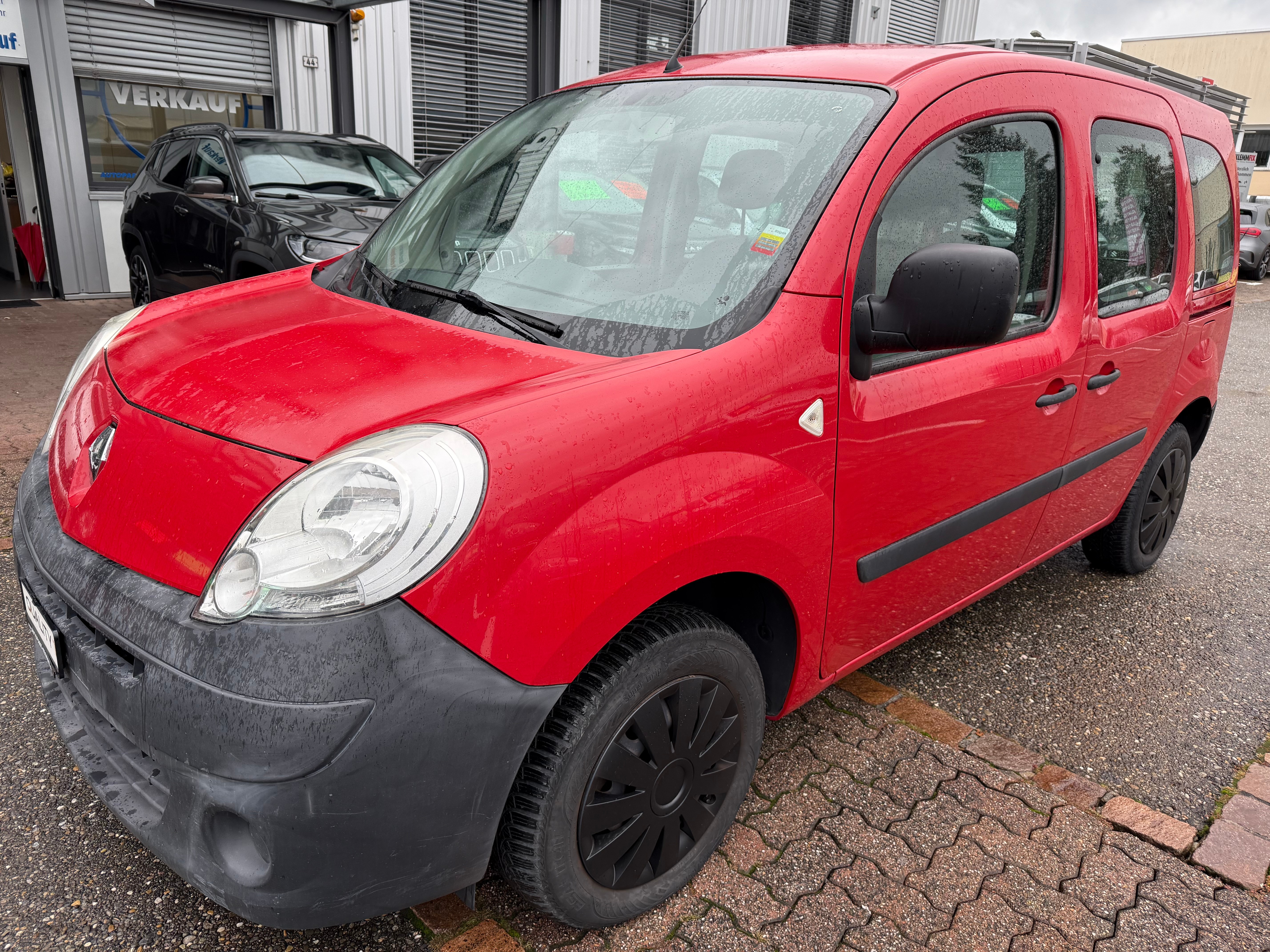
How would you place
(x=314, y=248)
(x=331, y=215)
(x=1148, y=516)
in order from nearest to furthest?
(x=1148, y=516), (x=314, y=248), (x=331, y=215)

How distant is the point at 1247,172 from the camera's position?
16312 millimetres

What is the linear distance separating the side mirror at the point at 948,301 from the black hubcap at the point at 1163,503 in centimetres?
215

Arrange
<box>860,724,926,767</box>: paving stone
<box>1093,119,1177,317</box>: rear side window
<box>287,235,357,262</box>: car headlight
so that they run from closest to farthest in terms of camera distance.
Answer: <box>860,724,926,767</box>: paving stone
<box>1093,119,1177,317</box>: rear side window
<box>287,235,357,262</box>: car headlight

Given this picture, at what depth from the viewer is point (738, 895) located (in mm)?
2062

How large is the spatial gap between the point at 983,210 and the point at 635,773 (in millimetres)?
1625

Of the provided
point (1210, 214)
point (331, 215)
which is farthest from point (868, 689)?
point (331, 215)

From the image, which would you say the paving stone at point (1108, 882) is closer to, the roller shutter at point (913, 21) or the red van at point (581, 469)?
the red van at point (581, 469)

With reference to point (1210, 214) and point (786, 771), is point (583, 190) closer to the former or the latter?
point (786, 771)

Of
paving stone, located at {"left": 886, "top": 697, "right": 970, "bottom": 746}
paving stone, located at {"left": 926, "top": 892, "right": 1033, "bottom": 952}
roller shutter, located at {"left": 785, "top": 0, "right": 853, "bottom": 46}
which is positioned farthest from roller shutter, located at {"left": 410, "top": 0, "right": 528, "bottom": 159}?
paving stone, located at {"left": 926, "top": 892, "right": 1033, "bottom": 952}

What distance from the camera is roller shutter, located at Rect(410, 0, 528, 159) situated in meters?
10.2

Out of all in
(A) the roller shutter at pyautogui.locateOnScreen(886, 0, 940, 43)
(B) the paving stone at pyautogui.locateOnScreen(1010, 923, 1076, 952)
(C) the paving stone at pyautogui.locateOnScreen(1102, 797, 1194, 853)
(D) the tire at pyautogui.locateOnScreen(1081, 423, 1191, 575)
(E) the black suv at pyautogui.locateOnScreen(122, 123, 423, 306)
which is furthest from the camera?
(A) the roller shutter at pyautogui.locateOnScreen(886, 0, 940, 43)

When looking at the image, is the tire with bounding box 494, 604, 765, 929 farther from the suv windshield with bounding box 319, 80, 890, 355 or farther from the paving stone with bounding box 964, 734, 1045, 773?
the paving stone with bounding box 964, 734, 1045, 773

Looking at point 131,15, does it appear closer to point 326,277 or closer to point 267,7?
point 267,7

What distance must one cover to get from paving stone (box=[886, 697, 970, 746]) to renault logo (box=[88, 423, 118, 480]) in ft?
7.26
